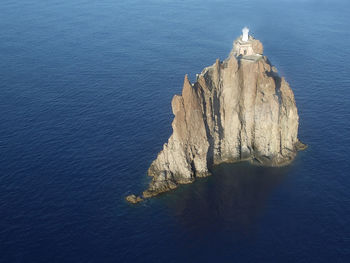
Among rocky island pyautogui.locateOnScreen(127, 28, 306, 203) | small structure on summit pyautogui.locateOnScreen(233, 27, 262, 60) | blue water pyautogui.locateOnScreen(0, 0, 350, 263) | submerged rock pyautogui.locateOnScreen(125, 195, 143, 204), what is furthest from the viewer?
small structure on summit pyautogui.locateOnScreen(233, 27, 262, 60)

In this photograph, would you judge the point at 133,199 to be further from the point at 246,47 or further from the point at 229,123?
the point at 246,47

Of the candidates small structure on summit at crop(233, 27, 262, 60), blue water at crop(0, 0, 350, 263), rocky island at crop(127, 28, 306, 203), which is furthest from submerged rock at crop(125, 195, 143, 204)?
small structure on summit at crop(233, 27, 262, 60)

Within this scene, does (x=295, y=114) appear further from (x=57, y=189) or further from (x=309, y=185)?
(x=57, y=189)

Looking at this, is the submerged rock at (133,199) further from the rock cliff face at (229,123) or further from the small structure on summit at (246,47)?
the small structure on summit at (246,47)

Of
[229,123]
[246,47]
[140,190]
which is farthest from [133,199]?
[246,47]

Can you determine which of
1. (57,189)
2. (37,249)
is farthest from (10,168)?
(37,249)

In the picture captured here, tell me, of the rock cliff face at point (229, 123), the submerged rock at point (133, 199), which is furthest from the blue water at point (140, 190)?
the rock cliff face at point (229, 123)

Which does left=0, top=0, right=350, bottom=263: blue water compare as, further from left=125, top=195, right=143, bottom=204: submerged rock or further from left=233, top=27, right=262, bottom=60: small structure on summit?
left=233, top=27, right=262, bottom=60: small structure on summit

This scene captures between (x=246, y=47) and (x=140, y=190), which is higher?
(x=246, y=47)

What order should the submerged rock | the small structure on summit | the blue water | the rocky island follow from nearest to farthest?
the blue water
the submerged rock
the rocky island
the small structure on summit

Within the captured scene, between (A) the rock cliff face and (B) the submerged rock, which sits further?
(A) the rock cliff face
